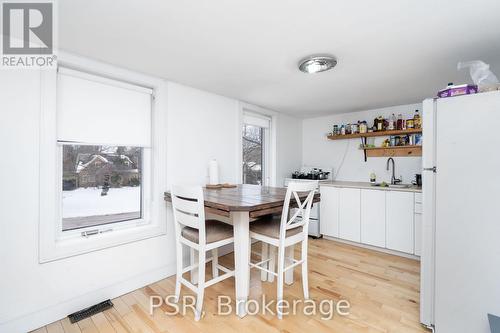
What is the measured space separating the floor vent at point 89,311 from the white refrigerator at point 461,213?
2507mm

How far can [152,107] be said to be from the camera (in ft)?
8.05

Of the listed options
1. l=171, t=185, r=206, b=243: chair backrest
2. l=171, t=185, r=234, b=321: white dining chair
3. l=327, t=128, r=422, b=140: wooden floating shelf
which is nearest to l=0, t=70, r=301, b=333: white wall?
l=171, t=185, r=234, b=321: white dining chair

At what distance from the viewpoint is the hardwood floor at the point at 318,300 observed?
1.74 m

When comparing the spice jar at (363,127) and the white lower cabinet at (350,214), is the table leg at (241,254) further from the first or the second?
the spice jar at (363,127)

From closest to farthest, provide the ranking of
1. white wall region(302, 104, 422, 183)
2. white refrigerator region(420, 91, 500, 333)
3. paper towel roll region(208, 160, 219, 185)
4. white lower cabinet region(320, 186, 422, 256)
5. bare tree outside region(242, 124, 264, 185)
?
white refrigerator region(420, 91, 500, 333) → paper towel roll region(208, 160, 219, 185) → white lower cabinet region(320, 186, 422, 256) → white wall region(302, 104, 422, 183) → bare tree outside region(242, 124, 264, 185)

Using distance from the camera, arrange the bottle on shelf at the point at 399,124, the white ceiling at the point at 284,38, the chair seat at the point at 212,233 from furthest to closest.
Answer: the bottle on shelf at the point at 399,124, the chair seat at the point at 212,233, the white ceiling at the point at 284,38

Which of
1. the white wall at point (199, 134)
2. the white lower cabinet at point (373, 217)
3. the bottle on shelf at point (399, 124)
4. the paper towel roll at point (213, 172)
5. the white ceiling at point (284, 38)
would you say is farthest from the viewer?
the bottle on shelf at point (399, 124)

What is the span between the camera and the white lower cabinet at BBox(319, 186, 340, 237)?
3.64m

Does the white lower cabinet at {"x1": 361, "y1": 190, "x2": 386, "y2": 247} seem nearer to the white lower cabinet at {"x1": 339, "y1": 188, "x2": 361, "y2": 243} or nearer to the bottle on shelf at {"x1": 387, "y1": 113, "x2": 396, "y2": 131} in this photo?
the white lower cabinet at {"x1": 339, "y1": 188, "x2": 361, "y2": 243}

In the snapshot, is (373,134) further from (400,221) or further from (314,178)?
(400,221)

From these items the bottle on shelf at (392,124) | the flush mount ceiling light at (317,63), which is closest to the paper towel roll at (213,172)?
the flush mount ceiling light at (317,63)

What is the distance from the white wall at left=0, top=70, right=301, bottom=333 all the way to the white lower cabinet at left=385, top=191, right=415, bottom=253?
2715 mm

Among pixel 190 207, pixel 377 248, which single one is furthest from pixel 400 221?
pixel 190 207

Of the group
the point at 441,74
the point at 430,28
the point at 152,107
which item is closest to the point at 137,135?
the point at 152,107
